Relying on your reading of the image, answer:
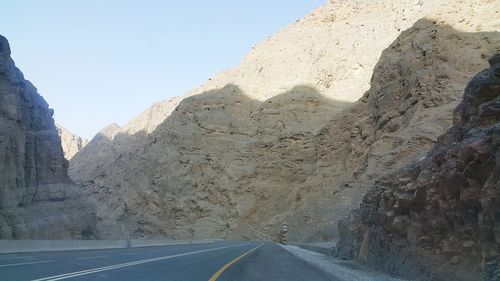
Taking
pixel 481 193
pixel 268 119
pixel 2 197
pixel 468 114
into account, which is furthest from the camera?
pixel 268 119

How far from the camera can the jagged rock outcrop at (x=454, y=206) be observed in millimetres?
9227

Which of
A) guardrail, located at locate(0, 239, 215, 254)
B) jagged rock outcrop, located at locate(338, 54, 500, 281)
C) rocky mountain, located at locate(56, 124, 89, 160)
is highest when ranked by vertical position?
rocky mountain, located at locate(56, 124, 89, 160)

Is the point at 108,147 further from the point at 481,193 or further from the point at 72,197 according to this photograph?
the point at 481,193

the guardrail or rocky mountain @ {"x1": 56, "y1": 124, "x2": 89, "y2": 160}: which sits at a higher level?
rocky mountain @ {"x1": 56, "y1": 124, "x2": 89, "y2": 160}

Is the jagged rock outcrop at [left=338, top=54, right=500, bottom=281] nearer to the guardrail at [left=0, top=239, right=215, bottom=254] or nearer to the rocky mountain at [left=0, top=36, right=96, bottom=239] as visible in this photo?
the guardrail at [left=0, top=239, right=215, bottom=254]

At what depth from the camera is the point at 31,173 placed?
5675 cm

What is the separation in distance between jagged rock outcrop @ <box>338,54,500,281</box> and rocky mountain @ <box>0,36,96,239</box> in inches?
1624

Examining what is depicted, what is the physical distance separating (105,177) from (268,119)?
3009cm

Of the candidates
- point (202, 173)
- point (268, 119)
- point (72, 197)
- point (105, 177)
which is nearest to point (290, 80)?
point (268, 119)

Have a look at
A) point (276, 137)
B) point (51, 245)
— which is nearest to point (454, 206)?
point (51, 245)

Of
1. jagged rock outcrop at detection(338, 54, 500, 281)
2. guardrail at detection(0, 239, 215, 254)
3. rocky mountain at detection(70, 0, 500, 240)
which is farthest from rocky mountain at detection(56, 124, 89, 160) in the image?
jagged rock outcrop at detection(338, 54, 500, 281)

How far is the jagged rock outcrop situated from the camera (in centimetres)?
923

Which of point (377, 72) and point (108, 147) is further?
point (108, 147)

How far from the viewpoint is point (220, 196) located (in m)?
78.4
